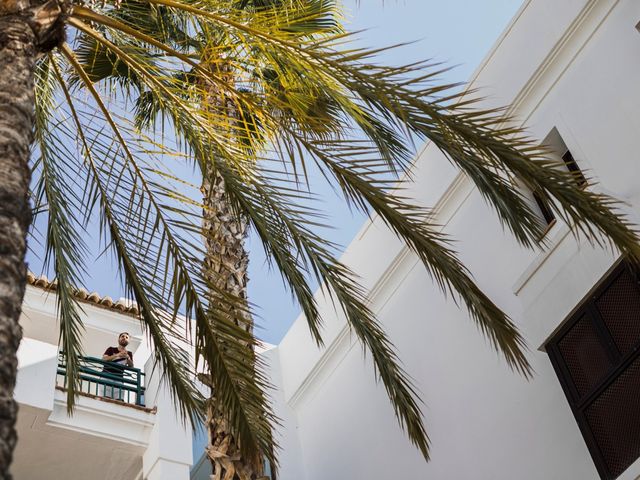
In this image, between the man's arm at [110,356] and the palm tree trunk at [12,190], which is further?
the man's arm at [110,356]

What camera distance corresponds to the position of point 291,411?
16.4 meters

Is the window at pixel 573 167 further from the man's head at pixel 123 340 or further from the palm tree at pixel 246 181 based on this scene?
the man's head at pixel 123 340

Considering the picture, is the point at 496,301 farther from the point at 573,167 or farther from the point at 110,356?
the point at 110,356

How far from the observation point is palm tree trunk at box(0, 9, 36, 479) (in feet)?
12.9

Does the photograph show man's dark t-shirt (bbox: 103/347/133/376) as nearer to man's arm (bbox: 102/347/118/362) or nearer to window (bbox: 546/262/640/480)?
man's arm (bbox: 102/347/118/362)

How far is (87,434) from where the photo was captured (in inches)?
535

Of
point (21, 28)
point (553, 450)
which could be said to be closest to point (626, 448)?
point (553, 450)

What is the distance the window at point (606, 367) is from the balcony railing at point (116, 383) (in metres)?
7.17

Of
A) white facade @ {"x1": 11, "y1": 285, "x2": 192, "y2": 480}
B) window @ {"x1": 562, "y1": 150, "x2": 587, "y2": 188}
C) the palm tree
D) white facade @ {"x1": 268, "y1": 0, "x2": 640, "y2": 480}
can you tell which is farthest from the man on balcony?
window @ {"x1": 562, "y1": 150, "x2": 587, "y2": 188}

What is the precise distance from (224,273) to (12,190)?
15.5ft

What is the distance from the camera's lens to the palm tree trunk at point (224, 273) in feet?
27.2

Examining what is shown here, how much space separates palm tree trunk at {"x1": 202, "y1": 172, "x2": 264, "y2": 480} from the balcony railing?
5.03 meters

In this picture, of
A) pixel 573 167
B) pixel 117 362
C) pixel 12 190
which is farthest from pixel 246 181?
pixel 117 362

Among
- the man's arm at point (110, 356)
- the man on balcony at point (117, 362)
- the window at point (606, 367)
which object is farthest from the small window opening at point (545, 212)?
the man's arm at point (110, 356)
